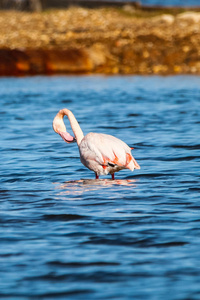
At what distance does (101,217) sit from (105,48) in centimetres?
2391

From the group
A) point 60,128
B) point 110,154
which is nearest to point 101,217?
point 110,154

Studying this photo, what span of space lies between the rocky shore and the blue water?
45.9 ft

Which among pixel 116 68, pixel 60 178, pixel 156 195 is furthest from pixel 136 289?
pixel 116 68

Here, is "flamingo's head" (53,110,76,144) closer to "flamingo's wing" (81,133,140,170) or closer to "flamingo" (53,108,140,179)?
"flamingo" (53,108,140,179)

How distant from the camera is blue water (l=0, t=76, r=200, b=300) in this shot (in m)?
4.93

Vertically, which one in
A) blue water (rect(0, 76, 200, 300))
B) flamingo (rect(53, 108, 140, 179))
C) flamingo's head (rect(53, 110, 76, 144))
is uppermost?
flamingo's head (rect(53, 110, 76, 144))

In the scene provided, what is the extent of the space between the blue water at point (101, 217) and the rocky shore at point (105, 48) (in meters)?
14.0

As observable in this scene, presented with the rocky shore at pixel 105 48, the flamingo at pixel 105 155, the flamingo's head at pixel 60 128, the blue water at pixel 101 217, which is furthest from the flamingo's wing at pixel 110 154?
the rocky shore at pixel 105 48

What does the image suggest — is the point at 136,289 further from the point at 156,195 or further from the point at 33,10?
the point at 33,10

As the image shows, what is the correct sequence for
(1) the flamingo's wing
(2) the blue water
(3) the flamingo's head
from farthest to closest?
(3) the flamingo's head, (1) the flamingo's wing, (2) the blue water

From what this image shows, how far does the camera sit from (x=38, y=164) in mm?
10242

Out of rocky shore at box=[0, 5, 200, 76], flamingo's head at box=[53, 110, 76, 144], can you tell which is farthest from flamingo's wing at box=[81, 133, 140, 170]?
rocky shore at box=[0, 5, 200, 76]

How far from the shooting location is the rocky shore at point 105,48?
29109mm

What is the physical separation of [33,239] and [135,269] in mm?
1201
